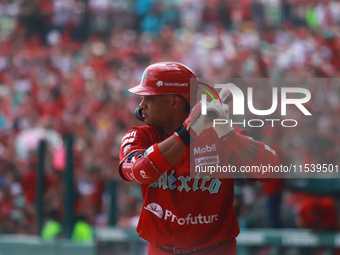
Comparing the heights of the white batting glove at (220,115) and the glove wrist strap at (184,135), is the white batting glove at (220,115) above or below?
above

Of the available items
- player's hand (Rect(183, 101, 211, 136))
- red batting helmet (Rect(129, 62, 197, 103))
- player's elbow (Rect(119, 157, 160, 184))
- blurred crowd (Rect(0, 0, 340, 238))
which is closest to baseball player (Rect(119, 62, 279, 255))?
red batting helmet (Rect(129, 62, 197, 103))

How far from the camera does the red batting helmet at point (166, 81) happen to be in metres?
3.19

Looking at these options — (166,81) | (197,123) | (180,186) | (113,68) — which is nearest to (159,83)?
(166,81)

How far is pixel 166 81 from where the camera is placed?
3.20m

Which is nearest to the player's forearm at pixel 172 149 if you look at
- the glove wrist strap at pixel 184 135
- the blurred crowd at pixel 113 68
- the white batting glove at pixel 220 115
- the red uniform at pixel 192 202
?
the glove wrist strap at pixel 184 135

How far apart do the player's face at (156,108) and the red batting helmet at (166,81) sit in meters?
0.05

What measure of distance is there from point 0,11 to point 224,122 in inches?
506

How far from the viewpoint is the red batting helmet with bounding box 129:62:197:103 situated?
10.5 ft

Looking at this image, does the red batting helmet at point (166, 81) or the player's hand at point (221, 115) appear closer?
the player's hand at point (221, 115)

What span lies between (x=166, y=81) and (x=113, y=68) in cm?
824

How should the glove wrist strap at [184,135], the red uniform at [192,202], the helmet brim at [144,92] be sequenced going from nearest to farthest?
the glove wrist strap at [184,135], the helmet brim at [144,92], the red uniform at [192,202]

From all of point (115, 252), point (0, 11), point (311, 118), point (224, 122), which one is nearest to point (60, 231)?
point (115, 252)

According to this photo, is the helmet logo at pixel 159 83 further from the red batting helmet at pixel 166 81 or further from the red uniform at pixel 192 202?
the red uniform at pixel 192 202

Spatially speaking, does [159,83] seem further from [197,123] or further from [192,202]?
[192,202]
